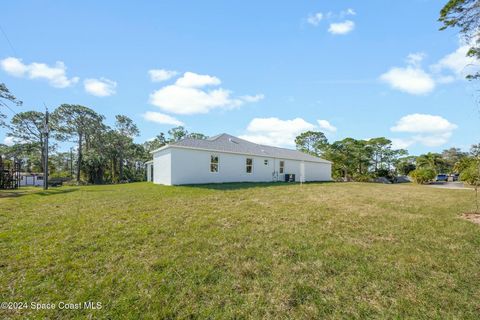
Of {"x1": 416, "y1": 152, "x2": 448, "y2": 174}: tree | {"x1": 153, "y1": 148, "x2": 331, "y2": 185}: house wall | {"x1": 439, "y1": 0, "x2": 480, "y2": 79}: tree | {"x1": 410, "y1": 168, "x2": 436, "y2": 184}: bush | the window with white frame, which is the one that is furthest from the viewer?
{"x1": 416, "y1": 152, "x2": 448, "y2": 174}: tree

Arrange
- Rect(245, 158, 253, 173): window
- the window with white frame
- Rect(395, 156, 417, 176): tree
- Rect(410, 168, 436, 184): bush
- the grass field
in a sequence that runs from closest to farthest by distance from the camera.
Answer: the grass field
Rect(245, 158, 253, 173): window
the window with white frame
Rect(410, 168, 436, 184): bush
Rect(395, 156, 417, 176): tree

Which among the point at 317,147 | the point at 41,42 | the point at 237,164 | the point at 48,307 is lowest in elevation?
the point at 48,307

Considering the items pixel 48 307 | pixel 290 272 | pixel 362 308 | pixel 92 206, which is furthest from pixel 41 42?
pixel 362 308

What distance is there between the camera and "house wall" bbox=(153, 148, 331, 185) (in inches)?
505

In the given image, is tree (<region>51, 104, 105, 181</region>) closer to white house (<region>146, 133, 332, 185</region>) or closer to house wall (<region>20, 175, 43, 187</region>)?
house wall (<region>20, 175, 43, 187</region>)

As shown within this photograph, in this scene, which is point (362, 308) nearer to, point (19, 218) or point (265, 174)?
point (19, 218)

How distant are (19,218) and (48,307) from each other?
4.94m

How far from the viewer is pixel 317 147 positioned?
1253 inches

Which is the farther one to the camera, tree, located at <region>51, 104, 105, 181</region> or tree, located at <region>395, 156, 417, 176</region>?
tree, located at <region>395, 156, 417, 176</region>

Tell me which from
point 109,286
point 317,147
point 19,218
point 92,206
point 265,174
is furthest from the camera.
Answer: point 317,147

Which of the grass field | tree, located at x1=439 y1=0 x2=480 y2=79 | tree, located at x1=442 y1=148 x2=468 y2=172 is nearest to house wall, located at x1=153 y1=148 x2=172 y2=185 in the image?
the grass field

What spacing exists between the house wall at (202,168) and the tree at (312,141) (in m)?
14.9

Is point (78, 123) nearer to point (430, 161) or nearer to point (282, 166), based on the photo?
point (282, 166)

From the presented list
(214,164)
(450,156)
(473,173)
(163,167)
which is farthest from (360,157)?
(450,156)
